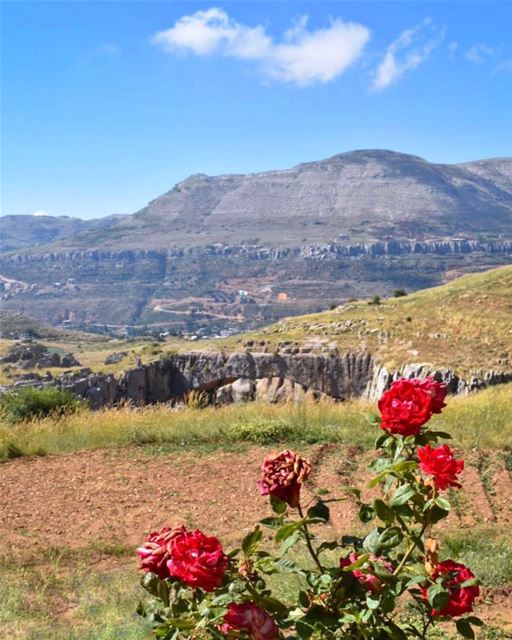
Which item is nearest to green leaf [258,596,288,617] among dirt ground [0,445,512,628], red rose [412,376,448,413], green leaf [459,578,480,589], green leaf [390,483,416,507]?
green leaf [390,483,416,507]

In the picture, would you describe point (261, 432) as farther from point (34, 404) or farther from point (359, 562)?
point (359, 562)

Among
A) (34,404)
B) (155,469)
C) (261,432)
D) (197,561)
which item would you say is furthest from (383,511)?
(34,404)

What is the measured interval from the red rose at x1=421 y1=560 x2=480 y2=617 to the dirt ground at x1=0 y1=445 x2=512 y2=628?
13.0ft

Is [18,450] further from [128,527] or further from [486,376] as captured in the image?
[486,376]

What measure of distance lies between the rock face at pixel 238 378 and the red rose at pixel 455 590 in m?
19.2

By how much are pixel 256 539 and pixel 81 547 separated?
424cm

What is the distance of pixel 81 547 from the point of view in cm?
602

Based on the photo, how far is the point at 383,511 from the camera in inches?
90.9

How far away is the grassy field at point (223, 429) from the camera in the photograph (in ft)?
30.9

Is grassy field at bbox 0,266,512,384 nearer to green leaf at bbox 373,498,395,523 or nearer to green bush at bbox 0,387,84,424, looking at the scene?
green bush at bbox 0,387,84,424

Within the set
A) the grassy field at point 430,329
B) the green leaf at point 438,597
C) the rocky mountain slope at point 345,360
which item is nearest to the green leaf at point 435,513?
the green leaf at point 438,597

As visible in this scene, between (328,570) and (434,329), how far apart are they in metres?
23.8

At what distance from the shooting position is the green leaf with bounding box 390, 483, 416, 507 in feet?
7.38

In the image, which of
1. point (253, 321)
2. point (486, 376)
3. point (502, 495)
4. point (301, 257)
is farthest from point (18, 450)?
point (301, 257)
